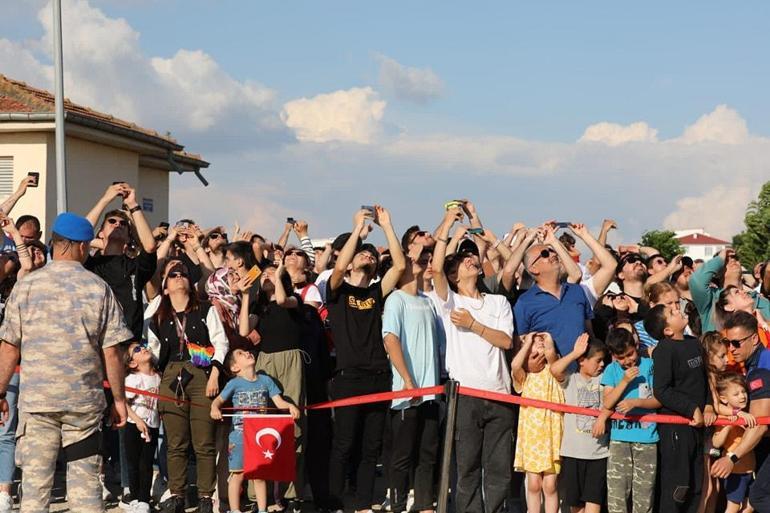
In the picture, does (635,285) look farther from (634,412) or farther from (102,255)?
(102,255)

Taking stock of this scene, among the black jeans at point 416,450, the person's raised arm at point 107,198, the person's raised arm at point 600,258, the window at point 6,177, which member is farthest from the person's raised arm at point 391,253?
the window at point 6,177

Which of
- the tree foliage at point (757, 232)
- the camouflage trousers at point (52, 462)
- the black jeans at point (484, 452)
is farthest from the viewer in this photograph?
the tree foliage at point (757, 232)

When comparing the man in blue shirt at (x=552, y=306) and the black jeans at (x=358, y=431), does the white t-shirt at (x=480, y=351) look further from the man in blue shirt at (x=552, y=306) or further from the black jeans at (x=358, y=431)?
the black jeans at (x=358, y=431)

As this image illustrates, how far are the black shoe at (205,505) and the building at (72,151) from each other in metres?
11.8

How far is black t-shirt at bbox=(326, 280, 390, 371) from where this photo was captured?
9.34 meters

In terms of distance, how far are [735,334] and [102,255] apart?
5483 mm

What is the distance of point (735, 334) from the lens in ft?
28.1

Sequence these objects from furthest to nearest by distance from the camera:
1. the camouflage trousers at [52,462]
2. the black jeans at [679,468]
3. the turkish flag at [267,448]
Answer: the turkish flag at [267,448]
the black jeans at [679,468]
the camouflage trousers at [52,462]

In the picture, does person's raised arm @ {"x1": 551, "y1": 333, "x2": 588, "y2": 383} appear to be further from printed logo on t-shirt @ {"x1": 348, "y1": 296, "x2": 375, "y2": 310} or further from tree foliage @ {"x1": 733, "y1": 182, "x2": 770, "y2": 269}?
tree foliage @ {"x1": 733, "y1": 182, "x2": 770, "y2": 269}

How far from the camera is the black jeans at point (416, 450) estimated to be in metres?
9.11

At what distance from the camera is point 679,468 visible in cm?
818

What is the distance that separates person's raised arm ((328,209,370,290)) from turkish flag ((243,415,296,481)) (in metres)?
1.25

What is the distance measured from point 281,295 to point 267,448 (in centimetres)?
134

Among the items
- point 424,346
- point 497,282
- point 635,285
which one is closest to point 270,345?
point 424,346
